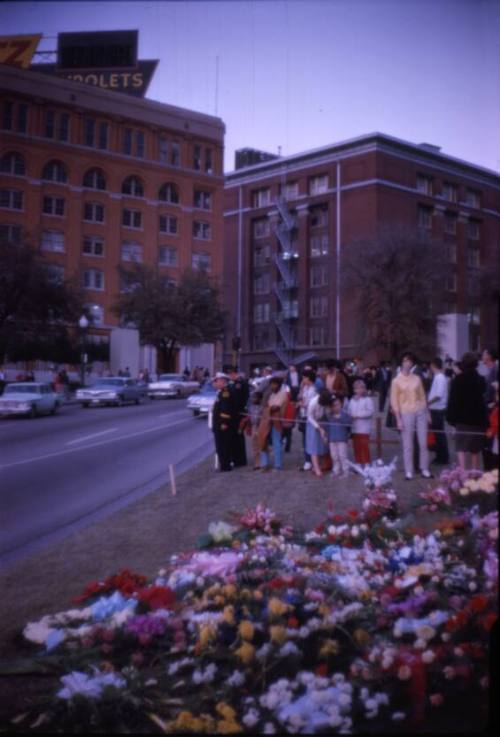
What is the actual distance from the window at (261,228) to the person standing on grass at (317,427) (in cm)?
473

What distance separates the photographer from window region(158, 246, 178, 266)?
7543 millimetres

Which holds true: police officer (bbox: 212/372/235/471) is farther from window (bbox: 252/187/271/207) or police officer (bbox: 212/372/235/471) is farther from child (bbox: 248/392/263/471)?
window (bbox: 252/187/271/207)

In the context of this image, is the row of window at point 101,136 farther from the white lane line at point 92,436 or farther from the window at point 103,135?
the white lane line at point 92,436

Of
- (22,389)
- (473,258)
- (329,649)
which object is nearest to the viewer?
(329,649)

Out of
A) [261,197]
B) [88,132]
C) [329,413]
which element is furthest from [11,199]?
[261,197]

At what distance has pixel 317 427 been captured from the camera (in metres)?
10.3

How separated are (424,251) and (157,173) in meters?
2.73

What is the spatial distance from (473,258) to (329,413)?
14.5ft

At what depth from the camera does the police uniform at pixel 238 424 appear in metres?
10.6

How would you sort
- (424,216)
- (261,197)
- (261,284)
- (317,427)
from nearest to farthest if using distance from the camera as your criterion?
(261,197)
(424,216)
(261,284)
(317,427)

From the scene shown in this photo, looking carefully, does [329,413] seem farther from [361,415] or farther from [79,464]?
[79,464]

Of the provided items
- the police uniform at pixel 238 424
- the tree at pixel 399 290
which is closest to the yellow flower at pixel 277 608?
the tree at pixel 399 290

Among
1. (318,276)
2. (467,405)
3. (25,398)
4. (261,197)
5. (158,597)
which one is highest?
(261,197)

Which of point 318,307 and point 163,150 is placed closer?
point 318,307
